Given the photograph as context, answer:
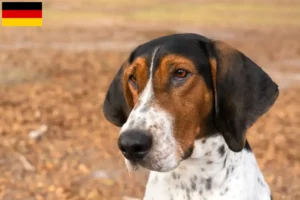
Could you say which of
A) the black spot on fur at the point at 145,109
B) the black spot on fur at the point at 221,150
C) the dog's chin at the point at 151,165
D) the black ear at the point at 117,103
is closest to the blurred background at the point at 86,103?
the black ear at the point at 117,103

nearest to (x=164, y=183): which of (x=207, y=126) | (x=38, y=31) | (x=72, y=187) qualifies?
(x=207, y=126)

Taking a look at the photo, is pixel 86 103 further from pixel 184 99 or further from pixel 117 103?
pixel 184 99

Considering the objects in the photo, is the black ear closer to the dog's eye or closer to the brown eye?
the dog's eye

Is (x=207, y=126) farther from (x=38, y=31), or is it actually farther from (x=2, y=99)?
(x=38, y=31)

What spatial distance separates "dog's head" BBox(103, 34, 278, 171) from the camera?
3.86 metres

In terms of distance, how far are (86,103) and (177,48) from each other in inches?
295

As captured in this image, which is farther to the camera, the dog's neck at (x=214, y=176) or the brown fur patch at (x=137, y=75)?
the dog's neck at (x=214, y=176)

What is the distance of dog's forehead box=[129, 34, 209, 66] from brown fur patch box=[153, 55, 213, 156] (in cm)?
6

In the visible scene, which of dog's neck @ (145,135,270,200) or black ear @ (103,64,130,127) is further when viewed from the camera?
black ear @ (103,64,130,127)

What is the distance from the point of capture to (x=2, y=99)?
11.5m

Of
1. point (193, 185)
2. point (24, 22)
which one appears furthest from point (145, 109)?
point (24, 22)

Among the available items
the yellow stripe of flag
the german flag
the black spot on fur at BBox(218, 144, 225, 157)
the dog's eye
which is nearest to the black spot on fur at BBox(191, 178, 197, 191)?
the black spot on fur at BBox(218, 144, 225, 157)

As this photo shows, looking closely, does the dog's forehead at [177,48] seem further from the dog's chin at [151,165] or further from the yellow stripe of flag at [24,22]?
the yellow stripe of flag at [24,22]

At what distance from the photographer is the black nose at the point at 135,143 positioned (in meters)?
3.55
